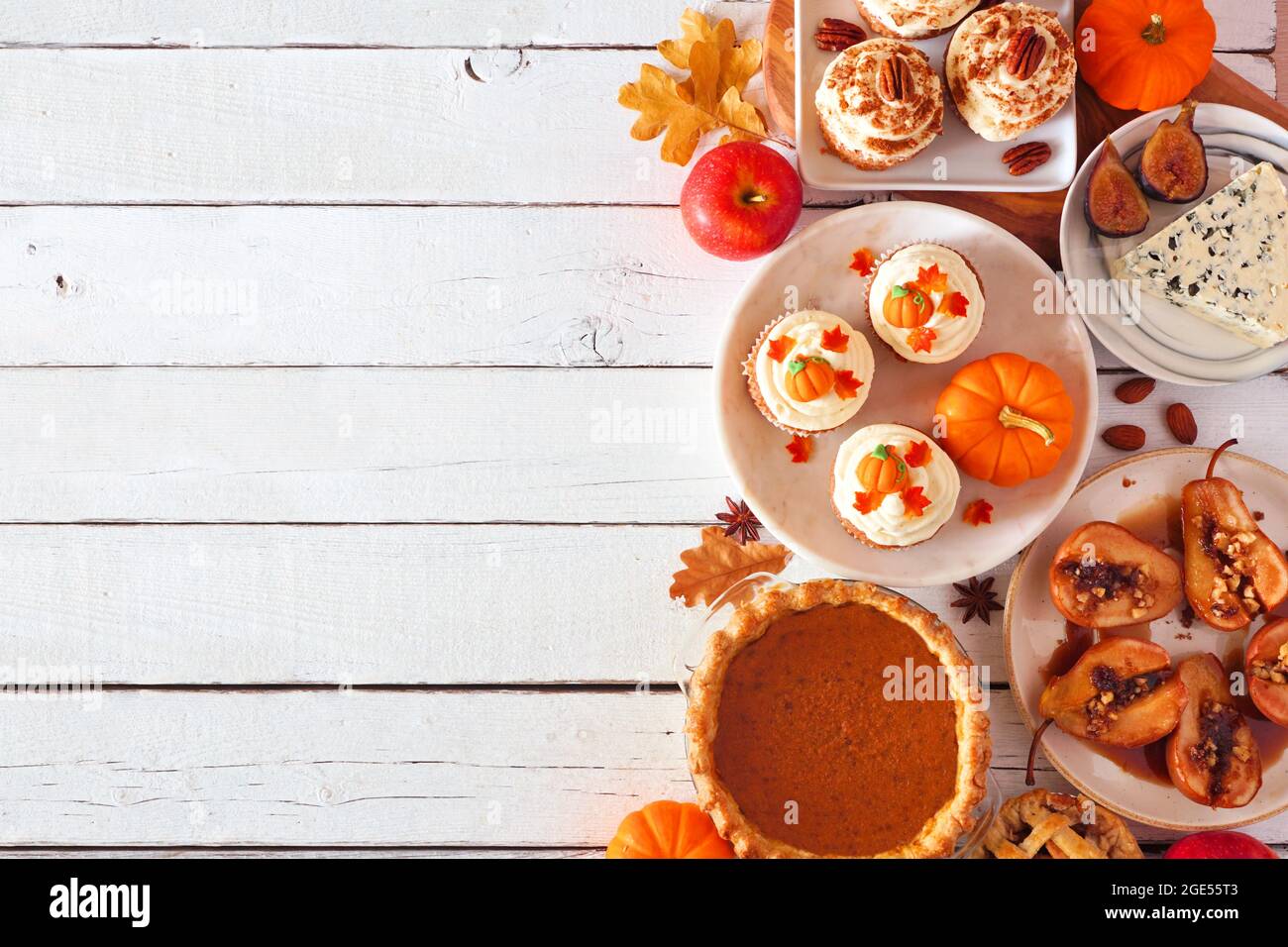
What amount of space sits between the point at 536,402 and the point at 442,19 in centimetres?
83

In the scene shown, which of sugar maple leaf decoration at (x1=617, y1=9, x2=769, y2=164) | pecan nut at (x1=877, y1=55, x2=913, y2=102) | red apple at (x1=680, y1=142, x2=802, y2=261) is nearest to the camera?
pecan nut at (x1=877, y1=55, x2=913, y2=102)

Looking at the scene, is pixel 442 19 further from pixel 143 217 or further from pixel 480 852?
pixel 480 852

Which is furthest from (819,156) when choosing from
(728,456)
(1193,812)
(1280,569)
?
(1193,812)

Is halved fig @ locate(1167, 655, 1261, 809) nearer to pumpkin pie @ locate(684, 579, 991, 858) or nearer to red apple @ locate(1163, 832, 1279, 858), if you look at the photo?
red apple @ locate(1163, 832, 1279, 858)

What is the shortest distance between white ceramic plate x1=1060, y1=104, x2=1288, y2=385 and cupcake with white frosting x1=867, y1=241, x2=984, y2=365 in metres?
0.26

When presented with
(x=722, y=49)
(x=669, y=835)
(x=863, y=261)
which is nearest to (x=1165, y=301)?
(x=863, y=261)

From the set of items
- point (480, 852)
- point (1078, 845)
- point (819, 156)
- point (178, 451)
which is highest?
point (819, 156)

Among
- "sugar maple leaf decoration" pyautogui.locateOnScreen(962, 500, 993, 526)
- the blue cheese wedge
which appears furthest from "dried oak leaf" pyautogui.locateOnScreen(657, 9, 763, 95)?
"sugar maple leaf decoration" pyautogui.locateOnScreen(962, 500, 993, 526)

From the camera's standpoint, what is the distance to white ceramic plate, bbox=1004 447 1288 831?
1988 mm

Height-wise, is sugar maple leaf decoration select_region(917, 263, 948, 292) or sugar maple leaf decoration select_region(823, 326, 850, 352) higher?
sugar maple leaf decoration select_region(917, 263, 948, 292)

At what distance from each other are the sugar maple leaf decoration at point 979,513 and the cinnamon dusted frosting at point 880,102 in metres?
0.68

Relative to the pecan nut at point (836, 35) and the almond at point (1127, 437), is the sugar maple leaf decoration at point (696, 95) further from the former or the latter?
the almond at point (1127, 437)

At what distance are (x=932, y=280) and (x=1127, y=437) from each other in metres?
0.57
